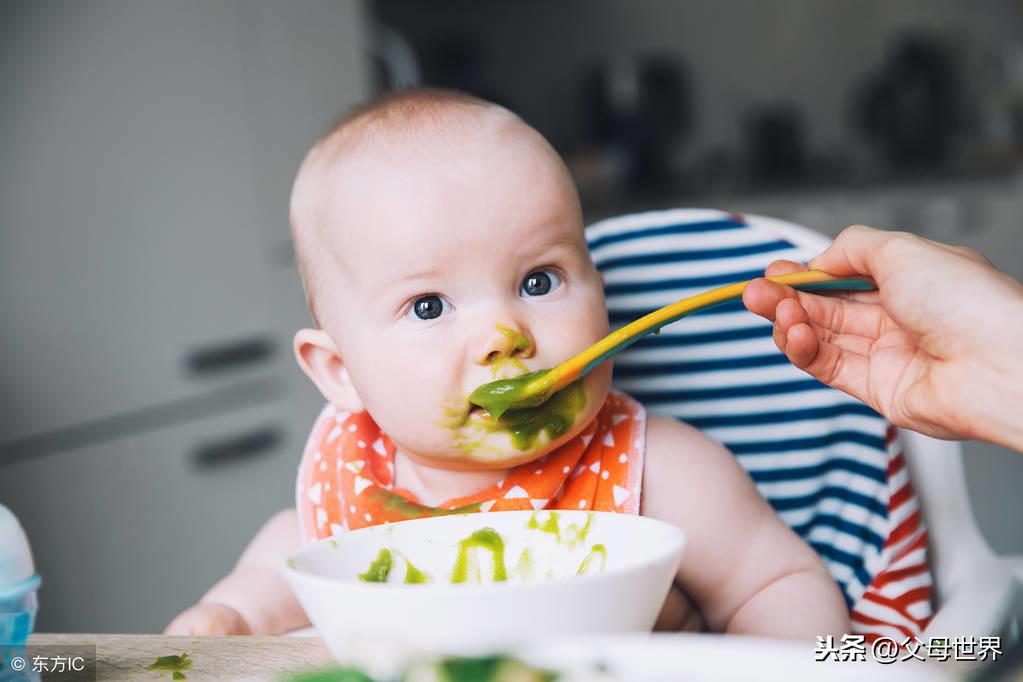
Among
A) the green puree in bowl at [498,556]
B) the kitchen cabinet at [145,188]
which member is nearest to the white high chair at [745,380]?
the green puree in bowl at [498,556]

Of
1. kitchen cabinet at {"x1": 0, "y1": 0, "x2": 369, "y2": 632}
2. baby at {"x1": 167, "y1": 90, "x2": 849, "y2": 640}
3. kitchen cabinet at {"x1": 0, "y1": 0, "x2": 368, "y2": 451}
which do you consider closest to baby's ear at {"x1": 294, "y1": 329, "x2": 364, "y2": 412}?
baby at {"x1": 167, "y1": 90, "x2": 849, "y2": 640}

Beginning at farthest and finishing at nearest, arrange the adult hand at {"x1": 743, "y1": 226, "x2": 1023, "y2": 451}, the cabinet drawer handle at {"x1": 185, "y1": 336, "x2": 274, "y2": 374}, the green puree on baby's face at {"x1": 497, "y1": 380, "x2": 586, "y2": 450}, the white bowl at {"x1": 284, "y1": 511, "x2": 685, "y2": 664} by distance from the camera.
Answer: the cabinet drawer handle at {"x1": 185, "y1": 336, "x2": 274, "y2": 374} → the green puree on baby's face at {"x1": 497, "y1": 380, "x2": 586, "y2": 450} → the adult hand at {"x1": 743, "y1": 226, "x2": 1023, "y2": 451} → the white bowl at {"x1": 284, "y1": 511, "x2": 685, "y2": 664}

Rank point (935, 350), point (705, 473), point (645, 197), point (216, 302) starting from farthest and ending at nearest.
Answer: point (645, 197), point (216, 302), point (705, 473), point (935, 350)

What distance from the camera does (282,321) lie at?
→ 219cm

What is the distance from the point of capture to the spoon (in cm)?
73

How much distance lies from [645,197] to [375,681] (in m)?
2.76

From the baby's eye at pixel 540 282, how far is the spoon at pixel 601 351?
75 millimetres

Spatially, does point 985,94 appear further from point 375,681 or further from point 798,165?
point 375,681

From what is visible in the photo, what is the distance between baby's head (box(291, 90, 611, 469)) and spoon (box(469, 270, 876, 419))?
2 cm

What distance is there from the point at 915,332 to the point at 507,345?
292 mm

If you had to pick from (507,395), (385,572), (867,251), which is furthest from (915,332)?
(385,572)

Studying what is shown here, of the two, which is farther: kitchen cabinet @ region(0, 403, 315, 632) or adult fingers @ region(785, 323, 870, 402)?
kitchen cabinet @ region(0, 403, 315, 632)

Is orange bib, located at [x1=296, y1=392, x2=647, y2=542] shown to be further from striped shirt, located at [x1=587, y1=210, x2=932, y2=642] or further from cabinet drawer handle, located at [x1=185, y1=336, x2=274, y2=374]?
cabinet drawer handle, located at [x1=185, y1=336, x2=274, y2=374]

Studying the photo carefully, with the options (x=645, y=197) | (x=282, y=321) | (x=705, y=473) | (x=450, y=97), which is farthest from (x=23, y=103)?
(x=645, y=197)
